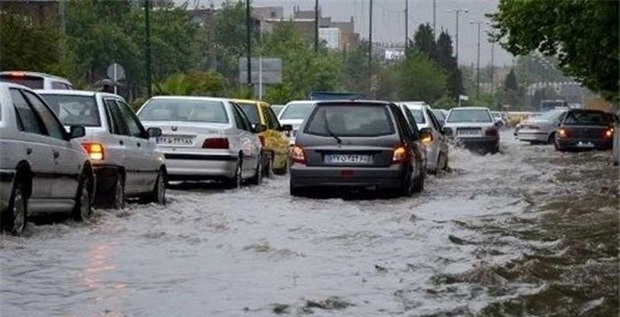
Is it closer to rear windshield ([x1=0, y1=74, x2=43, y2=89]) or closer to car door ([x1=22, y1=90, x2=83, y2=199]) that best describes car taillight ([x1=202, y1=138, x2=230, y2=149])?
rear windshield ([x1=0, y1=74, x2=43, y2=89])

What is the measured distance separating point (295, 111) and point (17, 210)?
20323 mm

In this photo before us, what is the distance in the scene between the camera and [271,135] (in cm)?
2633

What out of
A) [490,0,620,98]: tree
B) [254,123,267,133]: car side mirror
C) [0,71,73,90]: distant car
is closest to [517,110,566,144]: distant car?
[490,0,620,98]: tree

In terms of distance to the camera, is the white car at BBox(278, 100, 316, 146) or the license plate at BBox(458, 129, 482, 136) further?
the license plate at BBox(458, 129, 482, 136)

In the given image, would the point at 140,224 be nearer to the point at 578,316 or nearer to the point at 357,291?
the point at 357,291

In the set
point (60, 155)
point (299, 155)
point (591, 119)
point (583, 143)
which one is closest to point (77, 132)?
point (60, 155)

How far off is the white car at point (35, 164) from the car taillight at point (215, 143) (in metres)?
5.85

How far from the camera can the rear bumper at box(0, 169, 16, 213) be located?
1178cm

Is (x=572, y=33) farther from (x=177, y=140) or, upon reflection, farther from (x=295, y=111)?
(x=295, y=111)

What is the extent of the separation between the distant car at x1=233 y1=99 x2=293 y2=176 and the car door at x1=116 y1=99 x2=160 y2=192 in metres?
7.89

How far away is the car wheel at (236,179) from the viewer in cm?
2130

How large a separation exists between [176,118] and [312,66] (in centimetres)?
5338

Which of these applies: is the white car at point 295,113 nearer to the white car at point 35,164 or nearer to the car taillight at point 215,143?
the car taillight at point 215,143

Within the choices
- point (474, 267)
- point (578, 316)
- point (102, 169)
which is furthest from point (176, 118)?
point (578, 316)
